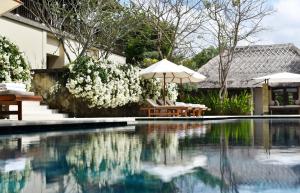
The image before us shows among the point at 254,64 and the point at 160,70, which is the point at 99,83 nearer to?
the point at 160,70

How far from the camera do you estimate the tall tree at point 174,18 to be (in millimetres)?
24359

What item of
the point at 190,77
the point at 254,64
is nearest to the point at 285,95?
the point at 254,64

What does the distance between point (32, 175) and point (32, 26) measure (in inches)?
686

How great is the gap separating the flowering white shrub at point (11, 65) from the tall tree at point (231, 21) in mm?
15284

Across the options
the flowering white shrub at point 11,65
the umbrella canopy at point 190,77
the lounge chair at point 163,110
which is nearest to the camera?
the flowering white shrub at point 11,65

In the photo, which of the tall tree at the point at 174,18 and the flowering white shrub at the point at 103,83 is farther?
the tall tree at the point at 174,18

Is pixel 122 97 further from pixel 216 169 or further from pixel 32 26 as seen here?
pixel 216 169

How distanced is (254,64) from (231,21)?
6.88 meters

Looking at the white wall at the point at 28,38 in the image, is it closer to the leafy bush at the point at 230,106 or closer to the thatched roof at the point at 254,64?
the leafy bush at the point at 230,106

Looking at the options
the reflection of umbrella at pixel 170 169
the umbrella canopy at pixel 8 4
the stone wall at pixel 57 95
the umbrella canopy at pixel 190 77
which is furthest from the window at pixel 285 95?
the reflection of umbrella at pixel 170 169

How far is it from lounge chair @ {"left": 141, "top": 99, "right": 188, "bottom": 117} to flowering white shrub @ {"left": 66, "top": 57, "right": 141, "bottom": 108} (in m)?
0.97

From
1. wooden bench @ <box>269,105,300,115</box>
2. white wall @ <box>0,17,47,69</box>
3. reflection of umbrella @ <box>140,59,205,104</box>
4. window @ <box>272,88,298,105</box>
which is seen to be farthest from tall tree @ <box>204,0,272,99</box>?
white wall @ <box>0,17,47,69</box>

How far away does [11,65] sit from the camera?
39.8 feet

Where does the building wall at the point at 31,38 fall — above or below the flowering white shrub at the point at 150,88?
above
